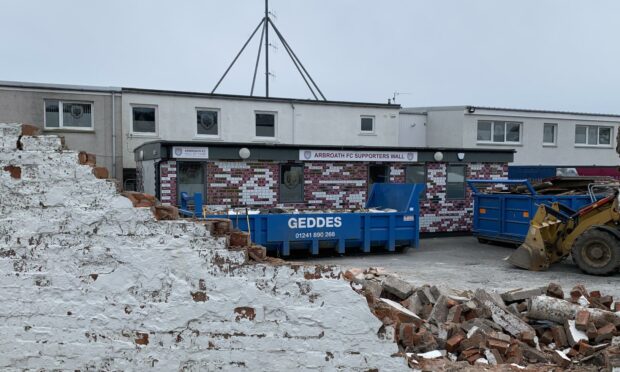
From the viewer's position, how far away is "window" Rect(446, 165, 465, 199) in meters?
17.5

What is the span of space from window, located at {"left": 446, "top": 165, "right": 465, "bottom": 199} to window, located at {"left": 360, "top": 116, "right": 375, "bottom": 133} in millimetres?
5728

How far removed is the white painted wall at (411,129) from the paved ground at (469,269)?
9.48 m

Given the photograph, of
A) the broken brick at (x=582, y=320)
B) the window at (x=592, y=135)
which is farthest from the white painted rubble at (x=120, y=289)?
the window at (x=592, y=135)

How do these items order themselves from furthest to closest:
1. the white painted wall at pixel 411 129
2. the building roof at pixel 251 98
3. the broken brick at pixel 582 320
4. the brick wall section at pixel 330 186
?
the white painted wall at pixel 411 129 → the building roof at pixel 251 98 → the brick wall section at pixel 330 186 → the broken brick at pixel 582 320

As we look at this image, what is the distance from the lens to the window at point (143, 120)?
1933 cm

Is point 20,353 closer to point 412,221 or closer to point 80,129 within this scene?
point 412,221

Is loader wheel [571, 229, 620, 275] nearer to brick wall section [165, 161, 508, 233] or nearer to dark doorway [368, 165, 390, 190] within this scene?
brick wall section [165, 161, 508, 233]

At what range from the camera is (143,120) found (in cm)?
1944

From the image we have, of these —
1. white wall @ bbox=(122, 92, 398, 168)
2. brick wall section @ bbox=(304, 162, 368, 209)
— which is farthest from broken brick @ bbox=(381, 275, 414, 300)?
white wall @ bbox=(122, 92, 398, 168)

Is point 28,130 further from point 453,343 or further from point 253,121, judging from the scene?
point 253,121

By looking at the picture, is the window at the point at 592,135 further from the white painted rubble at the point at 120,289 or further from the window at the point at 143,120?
the white painted rubble at the point at 120,289

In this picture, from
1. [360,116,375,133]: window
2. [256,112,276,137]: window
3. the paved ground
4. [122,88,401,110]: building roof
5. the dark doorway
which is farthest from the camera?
[360,116,375,133]: window

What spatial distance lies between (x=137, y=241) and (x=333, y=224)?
9461 millimetres

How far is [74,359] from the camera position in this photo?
417 centimetres
